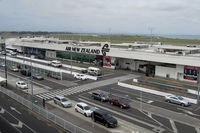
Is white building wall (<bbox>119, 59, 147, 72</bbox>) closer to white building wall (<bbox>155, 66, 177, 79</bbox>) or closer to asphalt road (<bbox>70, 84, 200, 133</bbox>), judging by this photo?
white building wall (<bbox>155, 66, 177, 79</bbox>)

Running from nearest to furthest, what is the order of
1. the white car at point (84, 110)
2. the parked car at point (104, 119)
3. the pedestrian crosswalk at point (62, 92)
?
1. the parked car at point (104, 119)
2. the white car at point (84, 110)
3. the pedestrian crosswalk at point (62, 92)

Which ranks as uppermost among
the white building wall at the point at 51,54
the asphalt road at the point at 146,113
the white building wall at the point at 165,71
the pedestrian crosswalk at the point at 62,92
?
the white building wall at the point at 51,54

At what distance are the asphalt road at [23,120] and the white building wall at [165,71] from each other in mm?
31937

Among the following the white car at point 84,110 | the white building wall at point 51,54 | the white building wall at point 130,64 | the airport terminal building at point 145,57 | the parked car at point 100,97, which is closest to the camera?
the white car at point 84,110

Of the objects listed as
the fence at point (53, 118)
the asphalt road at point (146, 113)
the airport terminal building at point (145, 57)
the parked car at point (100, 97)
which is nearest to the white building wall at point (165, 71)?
the airport terminal building at point (145, 57)

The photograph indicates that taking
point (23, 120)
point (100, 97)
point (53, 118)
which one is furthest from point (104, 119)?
point (23, 120)

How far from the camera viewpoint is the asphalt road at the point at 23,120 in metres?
19.1

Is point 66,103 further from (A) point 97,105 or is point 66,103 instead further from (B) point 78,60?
(B) point 78,60

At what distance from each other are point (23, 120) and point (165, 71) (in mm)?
33838

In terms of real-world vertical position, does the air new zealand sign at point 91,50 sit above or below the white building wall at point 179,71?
above

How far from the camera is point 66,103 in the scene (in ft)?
85.9

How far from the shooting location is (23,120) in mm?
21344

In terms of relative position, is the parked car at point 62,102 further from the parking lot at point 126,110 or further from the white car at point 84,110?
the white car at point 84,110

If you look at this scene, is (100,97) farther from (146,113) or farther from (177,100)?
(177,100)
